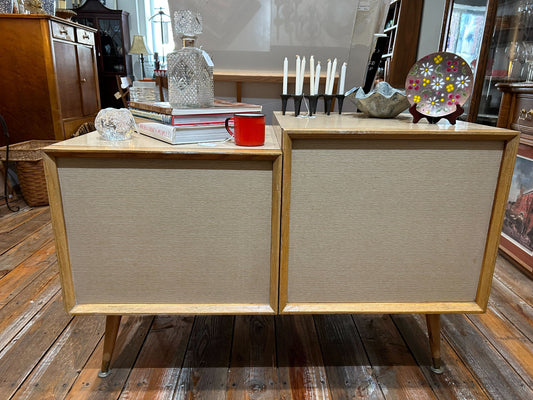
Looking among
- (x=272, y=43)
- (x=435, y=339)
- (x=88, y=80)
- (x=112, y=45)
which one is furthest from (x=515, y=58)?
(x=112, y=45)

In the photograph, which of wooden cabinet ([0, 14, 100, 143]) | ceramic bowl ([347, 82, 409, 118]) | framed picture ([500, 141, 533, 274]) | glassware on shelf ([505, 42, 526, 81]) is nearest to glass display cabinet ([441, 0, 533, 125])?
glassware on shelf ([505, 42, 526, 81])

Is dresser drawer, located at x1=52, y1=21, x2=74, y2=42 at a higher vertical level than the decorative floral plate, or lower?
higher

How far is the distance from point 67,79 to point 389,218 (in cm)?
287

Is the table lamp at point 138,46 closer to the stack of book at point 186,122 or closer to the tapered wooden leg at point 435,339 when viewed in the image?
the stack of book at point 186,122

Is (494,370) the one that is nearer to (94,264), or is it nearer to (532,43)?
(94,264)

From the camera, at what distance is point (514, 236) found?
71.2 inches

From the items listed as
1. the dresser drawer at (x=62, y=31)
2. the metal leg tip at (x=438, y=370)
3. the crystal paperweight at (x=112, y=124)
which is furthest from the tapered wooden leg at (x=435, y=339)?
the dresser drawer at (x=62, y=31)

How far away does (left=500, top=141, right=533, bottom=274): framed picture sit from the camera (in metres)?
1.70

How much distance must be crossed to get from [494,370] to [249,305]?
76 centimetres

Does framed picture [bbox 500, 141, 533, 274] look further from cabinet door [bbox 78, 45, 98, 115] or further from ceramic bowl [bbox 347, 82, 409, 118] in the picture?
cabinet door [bbox 78, 45, 98, 115]

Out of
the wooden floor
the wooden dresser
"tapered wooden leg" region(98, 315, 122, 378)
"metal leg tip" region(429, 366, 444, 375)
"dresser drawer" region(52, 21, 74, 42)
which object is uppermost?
"dresser drawer" region(52, 21, 74, 42)

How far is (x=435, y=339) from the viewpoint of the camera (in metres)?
1.11

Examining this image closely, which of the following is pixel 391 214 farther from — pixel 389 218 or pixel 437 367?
pixel 437 367

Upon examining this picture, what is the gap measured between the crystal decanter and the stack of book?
2.6 inches
